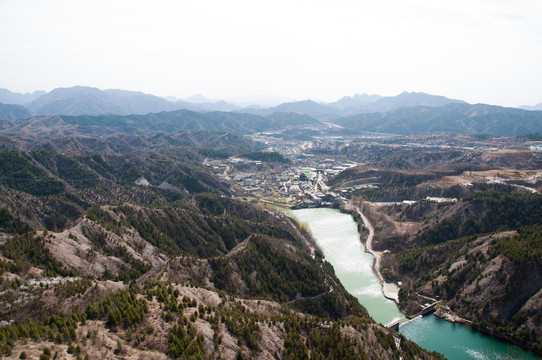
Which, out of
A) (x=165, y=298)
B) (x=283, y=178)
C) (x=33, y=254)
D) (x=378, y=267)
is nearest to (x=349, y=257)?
(x=378, y=267)

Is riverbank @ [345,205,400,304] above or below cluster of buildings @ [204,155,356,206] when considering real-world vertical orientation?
below

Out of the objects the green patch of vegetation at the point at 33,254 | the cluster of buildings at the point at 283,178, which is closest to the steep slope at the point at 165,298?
the green patch of vegetation at the point at 33,254

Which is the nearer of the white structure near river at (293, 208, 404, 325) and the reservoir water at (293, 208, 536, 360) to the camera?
the reservoir water at (293, 208, 536, 360)

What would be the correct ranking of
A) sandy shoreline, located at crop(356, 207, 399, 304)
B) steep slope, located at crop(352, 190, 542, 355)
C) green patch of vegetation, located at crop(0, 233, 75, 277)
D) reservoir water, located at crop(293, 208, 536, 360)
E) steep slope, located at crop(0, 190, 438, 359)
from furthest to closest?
1. sandy shoreline, located at crop(356, 207, 399, 304)
2. steep slope, located at crop(352, 190, 542, 355)
3. reservoir water, located at crop(293, 208, 536, 360)
4. green patch of vegetation, located at crop(0, 233, 75, 277)
5. steep slope, located at crop(0, 190, 438, 359)

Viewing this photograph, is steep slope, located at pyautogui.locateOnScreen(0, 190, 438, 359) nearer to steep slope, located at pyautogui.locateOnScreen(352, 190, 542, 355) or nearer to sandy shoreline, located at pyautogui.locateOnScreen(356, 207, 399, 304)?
sandy shoreline, located at pyautogui.locateOnScreen(356, 207, 399, 304)

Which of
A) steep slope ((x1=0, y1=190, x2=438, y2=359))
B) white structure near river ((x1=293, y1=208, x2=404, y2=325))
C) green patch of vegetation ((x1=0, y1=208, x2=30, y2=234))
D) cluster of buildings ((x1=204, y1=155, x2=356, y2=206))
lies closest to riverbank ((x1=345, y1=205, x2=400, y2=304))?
white structure near river ((x1=293, y1=208, x2=404, y2=325))

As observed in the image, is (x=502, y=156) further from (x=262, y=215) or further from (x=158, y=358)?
(x=158, y=358)

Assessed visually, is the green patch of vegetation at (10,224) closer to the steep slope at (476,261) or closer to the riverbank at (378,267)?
the riverbank at (378,267)

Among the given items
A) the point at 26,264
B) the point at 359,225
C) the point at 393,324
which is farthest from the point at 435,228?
the point at 26,264
